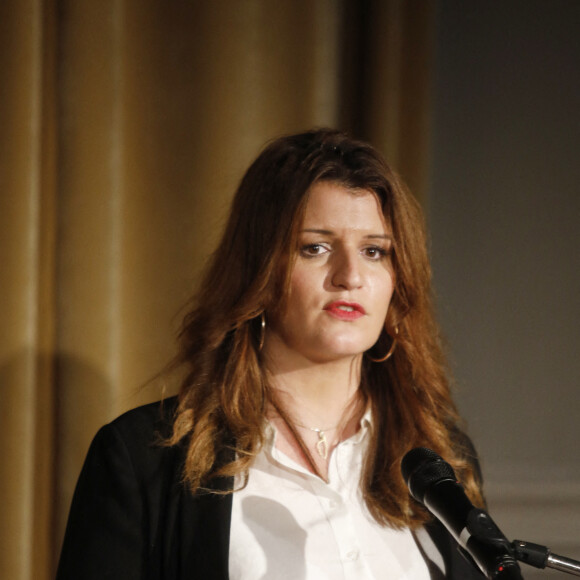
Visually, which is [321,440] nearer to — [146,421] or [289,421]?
[289,421]

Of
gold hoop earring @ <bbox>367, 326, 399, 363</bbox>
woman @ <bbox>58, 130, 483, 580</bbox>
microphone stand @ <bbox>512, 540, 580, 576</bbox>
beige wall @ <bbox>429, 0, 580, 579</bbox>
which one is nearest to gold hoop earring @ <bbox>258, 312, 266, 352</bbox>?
woman @ <bbox>58, 130, 483, 580</bbox>

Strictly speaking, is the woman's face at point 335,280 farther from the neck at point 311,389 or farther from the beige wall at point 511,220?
the beige wall at point 511,220

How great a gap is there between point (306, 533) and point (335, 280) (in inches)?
15.4

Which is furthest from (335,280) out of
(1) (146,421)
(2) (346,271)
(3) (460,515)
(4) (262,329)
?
(3) (460,515)

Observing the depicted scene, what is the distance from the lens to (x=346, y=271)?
121cm

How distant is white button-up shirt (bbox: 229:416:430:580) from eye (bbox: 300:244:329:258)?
0.95 feet

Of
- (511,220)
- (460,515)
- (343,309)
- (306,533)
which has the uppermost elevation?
(511,220)

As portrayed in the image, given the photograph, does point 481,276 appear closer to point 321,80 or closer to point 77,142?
point 321,80

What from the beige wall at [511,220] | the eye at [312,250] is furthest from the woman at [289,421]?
the beige wall at [511,220]

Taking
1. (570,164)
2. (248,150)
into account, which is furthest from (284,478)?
(570,164)

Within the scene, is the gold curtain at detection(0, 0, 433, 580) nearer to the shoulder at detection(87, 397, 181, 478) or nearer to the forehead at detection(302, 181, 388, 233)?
the shoulder at detection(87, 397, 181, 478)

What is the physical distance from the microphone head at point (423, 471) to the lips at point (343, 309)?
1.28ft

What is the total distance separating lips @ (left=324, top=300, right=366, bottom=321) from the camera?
4.02 feet

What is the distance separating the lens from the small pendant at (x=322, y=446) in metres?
1.28
